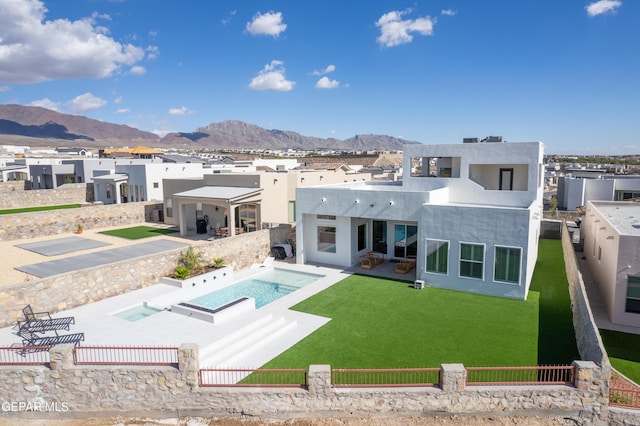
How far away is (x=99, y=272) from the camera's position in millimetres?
15711

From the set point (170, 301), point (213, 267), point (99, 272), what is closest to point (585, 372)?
point (170, 301)

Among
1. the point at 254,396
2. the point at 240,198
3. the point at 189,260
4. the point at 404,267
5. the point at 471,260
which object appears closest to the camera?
the point at 254,396

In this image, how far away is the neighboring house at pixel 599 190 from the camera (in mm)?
36438

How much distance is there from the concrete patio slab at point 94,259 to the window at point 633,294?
21447mm

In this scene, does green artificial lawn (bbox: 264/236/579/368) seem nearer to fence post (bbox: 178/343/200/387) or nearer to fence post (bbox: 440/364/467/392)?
fence post (bbox: 440/364/467/392)

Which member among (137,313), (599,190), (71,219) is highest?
(599,190)

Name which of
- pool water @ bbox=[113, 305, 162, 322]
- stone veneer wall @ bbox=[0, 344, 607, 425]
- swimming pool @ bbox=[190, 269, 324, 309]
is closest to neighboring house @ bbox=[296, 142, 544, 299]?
swimming pool @ bbox=[190, 269, 324, 309]

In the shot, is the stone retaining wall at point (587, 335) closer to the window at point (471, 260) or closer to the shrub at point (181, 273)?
the window at point (471, 260)

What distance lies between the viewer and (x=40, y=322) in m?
13.1

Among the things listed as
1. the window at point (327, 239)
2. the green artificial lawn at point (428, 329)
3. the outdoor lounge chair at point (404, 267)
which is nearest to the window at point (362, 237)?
the window at point (327, 239)

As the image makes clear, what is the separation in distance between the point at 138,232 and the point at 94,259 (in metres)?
7.92

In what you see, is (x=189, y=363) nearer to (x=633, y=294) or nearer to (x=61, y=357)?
(x=61, y=357)

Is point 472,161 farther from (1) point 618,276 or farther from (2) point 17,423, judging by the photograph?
(2) point 17,423

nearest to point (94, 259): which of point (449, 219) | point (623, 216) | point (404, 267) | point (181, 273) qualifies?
point (181, 273)
